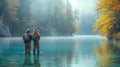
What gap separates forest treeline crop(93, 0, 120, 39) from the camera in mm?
61350

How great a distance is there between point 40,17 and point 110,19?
61.0m

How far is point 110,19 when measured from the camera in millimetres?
62656

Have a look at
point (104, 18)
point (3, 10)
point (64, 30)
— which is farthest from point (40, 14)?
point (104, 18)

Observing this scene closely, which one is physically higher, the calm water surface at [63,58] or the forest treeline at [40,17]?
the forest treeline at [40,17]

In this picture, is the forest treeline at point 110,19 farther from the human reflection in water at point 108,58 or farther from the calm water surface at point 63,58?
the human reflection in water at point 108,58

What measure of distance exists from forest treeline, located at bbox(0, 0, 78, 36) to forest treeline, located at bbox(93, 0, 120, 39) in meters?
32.9

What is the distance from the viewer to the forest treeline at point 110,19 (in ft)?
201

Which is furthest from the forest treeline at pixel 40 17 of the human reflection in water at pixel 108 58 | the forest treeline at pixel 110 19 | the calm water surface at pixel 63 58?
the human reflection in water at pixel 108 58

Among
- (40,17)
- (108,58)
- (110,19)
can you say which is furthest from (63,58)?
(40,17)

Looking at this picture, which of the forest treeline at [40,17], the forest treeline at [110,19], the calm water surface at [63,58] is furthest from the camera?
the forest treeline at [40,17]

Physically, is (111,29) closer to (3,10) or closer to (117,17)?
(117,17)

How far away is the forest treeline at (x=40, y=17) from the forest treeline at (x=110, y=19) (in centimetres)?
3290

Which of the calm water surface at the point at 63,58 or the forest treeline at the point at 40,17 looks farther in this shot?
the forest treeline at the point at 40,17

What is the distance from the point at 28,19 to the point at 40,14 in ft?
52.5
